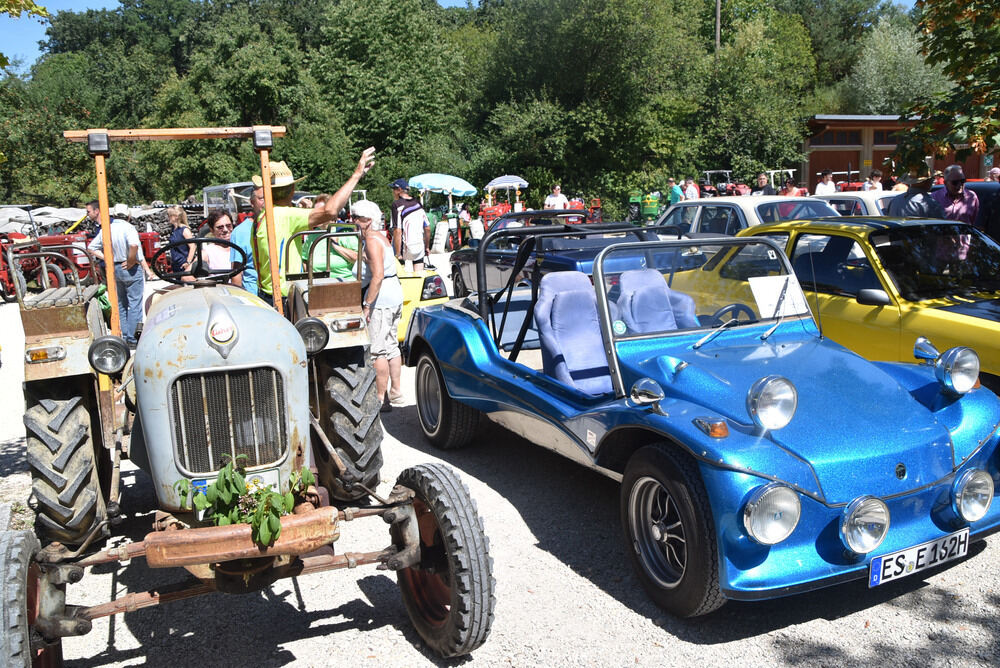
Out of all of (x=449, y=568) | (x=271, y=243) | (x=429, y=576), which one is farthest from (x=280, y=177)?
(x=449, y=568)

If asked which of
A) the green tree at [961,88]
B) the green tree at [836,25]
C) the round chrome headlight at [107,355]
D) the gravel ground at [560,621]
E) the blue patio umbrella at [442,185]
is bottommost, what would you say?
the gravel ground at [560,621]

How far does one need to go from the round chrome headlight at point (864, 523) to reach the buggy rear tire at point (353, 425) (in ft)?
8.59

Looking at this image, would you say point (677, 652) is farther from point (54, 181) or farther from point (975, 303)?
point (54, 181)

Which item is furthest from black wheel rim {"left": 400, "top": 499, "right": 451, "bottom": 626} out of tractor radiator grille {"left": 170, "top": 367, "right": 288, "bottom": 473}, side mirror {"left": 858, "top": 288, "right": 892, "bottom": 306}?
side mirror {"left": 858, "top": 288, "right": 892, "bottom": 306}

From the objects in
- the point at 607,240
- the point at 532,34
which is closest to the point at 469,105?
the point at 532,34

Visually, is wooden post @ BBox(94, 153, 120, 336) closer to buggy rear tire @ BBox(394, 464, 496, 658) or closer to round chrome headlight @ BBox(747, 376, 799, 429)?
buggy rear tire @ BBox(394, 464, 496, 658)

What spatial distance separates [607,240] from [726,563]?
26.6 feet

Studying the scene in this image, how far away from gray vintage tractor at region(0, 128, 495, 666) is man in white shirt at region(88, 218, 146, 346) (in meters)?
5.19

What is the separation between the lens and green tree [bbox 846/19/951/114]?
48.4 m

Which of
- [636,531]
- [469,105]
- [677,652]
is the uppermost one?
[469,105]

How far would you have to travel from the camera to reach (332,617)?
4.17 m

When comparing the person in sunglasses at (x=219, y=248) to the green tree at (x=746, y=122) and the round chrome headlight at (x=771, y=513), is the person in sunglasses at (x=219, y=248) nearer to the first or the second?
the round chrome headlight at (x=771, y=513)

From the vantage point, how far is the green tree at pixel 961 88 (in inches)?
277

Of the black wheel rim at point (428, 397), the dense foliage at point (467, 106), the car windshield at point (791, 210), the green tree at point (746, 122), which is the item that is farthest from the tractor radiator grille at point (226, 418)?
the green tree at point (746, 122)
